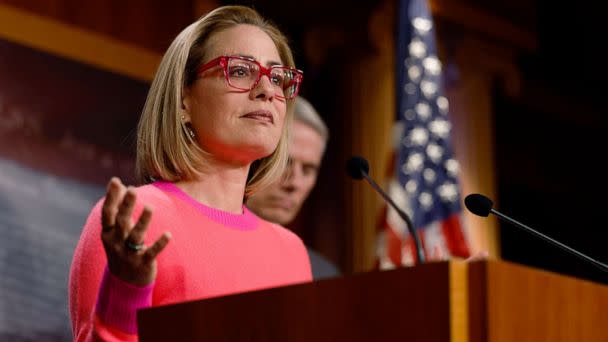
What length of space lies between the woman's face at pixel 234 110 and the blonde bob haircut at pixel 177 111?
26 millimetres

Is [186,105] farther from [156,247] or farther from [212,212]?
[156,247]

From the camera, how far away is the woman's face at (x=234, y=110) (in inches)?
69.1

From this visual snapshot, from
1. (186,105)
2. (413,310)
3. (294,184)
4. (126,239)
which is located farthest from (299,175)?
(413,310)

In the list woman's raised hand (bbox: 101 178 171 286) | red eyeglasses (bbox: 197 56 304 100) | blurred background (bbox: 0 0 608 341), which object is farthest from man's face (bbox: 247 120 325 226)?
woman's raised hand (bbox: 101 178 171 286)

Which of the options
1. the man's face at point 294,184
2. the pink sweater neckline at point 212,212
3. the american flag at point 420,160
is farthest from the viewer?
the american flag at point 420,160

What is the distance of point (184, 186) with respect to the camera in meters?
1.78

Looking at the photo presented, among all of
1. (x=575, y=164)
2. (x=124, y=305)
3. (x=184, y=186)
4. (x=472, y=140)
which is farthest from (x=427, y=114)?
(x=124, y=305)

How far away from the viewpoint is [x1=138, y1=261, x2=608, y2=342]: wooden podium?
1151 mm

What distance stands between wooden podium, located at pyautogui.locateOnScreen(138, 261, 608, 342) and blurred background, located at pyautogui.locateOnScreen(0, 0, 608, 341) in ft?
5.16

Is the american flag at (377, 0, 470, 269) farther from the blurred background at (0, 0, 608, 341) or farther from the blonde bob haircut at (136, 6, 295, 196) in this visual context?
the blonde bob haircut at (136, 6, 295, 196)

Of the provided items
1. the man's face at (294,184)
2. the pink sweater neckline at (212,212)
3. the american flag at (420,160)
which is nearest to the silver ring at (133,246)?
the pink sweater neckline at (212,212)

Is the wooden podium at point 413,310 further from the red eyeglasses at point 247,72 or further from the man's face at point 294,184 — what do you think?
the man's face at point 294,184

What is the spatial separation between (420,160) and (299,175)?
1558mm

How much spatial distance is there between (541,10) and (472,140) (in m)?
1.70
